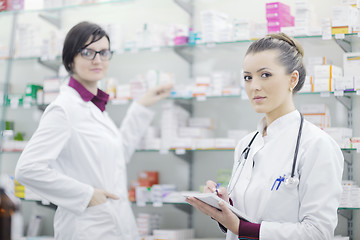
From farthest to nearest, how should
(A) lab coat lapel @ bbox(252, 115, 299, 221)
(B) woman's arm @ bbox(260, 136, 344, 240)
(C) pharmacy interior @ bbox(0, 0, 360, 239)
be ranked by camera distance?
(C) pharmacy interior @ bbox(0, 0, 360, 239), (A) lab coat lapel @ bbox(252, 115, 299, 221), (B) woman's arm @ bbox(260, 136, 344, 240)

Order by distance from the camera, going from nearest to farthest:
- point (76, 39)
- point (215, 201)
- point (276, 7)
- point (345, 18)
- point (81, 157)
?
1. point (215, 201)
2. point (81, 157)
3. point (76, 39)
4. point (345, 18)
5. point (276, 7)

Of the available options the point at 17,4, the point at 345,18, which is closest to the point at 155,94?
the point at 345,18

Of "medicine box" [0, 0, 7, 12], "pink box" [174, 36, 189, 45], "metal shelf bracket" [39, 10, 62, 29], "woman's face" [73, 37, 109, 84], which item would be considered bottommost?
"woman's face" [73, 37, 109, 84]

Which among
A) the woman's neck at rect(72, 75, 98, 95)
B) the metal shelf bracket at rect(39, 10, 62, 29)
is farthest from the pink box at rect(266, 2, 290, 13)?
the metal shelf bracket at rect(39, 10, 62, 29)

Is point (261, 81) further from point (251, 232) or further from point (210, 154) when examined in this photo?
point (210, 154)

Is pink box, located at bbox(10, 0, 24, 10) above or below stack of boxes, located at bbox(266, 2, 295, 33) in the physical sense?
above

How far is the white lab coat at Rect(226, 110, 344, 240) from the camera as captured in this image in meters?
1.87

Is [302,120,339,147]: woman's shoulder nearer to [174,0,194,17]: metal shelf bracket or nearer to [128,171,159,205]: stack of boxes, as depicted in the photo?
[128,171,159,205]: stack of boxes

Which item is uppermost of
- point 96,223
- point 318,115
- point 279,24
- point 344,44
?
point 279,24

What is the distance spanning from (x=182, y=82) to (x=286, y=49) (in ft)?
8.01

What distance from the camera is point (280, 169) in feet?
6.60

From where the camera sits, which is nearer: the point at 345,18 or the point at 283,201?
the point at 283,201

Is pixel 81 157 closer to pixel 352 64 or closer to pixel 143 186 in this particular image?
pixel 143 186

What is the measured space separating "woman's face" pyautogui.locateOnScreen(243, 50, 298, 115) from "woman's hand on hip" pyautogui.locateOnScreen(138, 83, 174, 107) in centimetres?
207
